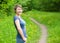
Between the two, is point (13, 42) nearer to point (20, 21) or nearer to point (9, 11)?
point (20, 21)

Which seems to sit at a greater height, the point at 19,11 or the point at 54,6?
the point at 19,11

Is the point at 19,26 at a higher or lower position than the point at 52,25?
higher

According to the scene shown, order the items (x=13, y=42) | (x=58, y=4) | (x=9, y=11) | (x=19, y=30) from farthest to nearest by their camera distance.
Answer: (x=58, y=4)
(x=9, y=11)
(x=13, y=42)
(x=19, y=30)

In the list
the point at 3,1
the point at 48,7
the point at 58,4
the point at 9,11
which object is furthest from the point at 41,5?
the point at 3,1

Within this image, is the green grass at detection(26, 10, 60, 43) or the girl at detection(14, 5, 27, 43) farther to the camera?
the green grass at detection(26, 10, 60, 43)

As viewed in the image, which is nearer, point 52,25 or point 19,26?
point 19,26

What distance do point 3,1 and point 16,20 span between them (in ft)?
26.0

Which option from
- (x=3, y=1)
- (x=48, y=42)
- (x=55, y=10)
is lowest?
(x=55, y=10)

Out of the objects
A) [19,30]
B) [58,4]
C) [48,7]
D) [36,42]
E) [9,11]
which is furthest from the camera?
[48,7]

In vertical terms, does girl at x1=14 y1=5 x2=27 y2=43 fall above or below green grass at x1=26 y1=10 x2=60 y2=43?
above

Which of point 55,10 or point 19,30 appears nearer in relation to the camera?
point 19,30

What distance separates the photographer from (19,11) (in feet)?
22.7

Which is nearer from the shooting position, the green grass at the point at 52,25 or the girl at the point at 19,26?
the girl at the point at 19,26

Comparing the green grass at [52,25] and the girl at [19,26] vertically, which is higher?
the girl at [19,26]
